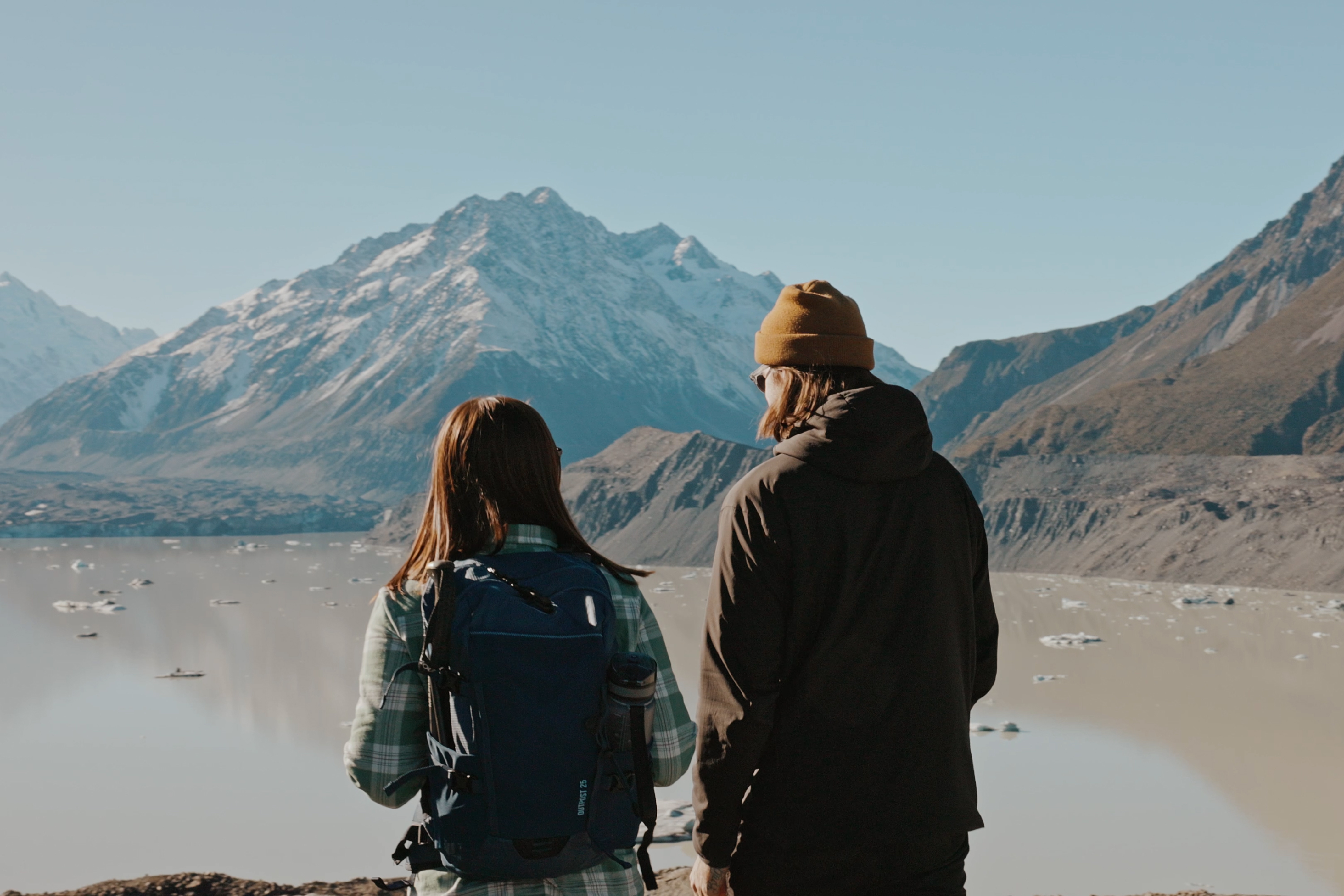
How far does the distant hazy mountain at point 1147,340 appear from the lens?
91125 millimetres

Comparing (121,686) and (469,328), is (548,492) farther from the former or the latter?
(469,328)

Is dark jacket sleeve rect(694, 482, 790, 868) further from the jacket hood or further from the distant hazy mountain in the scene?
the distant hazy mountain

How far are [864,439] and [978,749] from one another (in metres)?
15.5

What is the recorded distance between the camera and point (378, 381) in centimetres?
15000

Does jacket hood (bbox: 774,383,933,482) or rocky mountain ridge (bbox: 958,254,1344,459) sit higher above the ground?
rocky mountain ridge (bbox: 958,254,1344,459)

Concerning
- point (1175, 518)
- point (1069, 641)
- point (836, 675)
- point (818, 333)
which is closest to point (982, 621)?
point (836, 675)

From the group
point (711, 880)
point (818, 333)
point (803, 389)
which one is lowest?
point (711, 880)

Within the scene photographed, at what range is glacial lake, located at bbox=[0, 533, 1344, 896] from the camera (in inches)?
428

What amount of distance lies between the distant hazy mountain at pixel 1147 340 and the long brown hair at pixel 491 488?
228 feet

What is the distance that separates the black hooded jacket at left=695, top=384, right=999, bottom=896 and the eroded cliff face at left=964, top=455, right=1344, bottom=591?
4586cm

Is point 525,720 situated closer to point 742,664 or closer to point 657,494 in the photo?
point 742,664

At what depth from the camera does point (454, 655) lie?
6.54 ft

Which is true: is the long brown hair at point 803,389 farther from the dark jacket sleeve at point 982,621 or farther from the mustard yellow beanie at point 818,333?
the dark jacket sleeve at point 982,621

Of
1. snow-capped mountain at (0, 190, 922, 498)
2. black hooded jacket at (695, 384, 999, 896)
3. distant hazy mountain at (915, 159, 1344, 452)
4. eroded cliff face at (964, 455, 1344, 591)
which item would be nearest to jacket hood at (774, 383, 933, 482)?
black hooded jacket at (695, 384, 999, 896)
